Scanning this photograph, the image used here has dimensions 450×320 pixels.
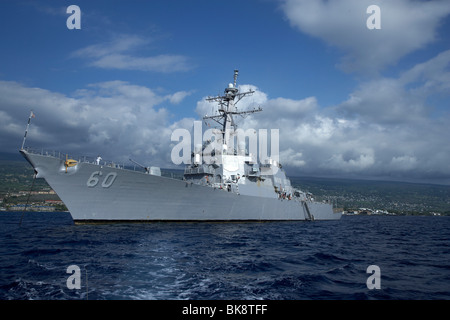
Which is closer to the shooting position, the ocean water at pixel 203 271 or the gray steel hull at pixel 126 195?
the ocean water at pixel 203 271

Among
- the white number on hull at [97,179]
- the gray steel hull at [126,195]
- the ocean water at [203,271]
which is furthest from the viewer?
the white number on hull at [97,179]

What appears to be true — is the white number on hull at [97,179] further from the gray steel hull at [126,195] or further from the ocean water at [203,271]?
the ocean water at [203,271]

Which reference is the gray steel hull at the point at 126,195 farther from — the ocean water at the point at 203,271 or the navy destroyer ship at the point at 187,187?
the ocean water at the point at 203,271

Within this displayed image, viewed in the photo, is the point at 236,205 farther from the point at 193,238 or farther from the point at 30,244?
the point at 30,244

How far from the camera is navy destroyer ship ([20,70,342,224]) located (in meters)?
16.8

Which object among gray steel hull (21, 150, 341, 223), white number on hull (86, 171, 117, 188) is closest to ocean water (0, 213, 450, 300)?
gray steel hull (21, 150, 341, 223)

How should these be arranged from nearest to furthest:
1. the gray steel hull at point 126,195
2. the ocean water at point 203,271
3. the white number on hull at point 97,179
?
the ocean water at point 203,271, the gray steel hull at point 126,195, the white number on hull at point 97,179

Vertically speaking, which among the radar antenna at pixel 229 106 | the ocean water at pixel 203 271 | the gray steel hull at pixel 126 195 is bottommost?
the ocean water at pixel 203 271

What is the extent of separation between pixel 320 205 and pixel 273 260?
3258 cm

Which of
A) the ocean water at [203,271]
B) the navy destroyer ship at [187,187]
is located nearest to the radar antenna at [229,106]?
the navy destroyer ship at [187,187]

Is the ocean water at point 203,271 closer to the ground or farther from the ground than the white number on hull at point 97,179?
closer to the ground

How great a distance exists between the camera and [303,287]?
23.3ft

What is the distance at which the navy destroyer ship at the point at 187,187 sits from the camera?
16.8 metres

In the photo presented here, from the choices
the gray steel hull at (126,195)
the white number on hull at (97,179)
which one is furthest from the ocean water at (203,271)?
the white number on hull at (97,179)
